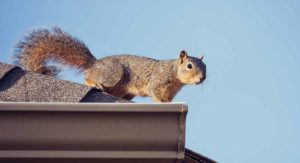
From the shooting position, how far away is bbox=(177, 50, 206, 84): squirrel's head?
6805mm

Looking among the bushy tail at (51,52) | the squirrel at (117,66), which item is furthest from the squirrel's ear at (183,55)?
the bushy tail at (51,52)

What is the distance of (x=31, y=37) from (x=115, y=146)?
298 centimetres

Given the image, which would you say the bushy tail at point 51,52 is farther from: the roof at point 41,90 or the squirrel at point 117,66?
the roof at point 41,90

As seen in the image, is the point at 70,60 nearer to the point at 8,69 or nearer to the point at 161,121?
the point at 8,69

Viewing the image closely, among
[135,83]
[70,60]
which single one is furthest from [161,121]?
[135,83]

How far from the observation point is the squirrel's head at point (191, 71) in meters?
6.80

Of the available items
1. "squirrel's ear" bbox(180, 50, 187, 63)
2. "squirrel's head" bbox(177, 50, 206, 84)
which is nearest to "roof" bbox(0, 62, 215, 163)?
"squirrel's head" bbox(177, 50, 206, 84)

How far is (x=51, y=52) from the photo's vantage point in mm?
5164

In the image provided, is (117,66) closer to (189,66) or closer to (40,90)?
(189,66)

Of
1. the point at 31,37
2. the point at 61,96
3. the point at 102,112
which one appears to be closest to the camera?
the point at 102,112

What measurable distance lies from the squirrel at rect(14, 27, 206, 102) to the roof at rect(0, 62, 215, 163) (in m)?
2.18

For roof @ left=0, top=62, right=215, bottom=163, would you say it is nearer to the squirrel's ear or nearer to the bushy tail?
the bushy tail

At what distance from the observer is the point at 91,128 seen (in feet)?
6.55

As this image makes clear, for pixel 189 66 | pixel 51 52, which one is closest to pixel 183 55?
pixel 189 66
